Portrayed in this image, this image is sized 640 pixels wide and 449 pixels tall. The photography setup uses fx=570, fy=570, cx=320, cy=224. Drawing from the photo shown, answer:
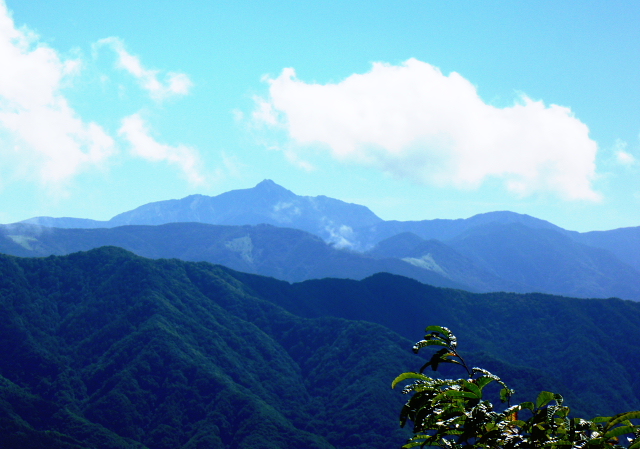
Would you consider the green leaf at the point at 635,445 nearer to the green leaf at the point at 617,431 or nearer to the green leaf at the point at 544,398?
the green leaf at the point at 617,431

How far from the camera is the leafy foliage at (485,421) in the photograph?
8.92 m

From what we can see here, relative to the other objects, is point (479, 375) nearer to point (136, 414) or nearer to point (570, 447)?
point (570, 447)

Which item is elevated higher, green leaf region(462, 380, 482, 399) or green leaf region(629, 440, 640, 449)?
green leaf region(462, 380, 482, 399)

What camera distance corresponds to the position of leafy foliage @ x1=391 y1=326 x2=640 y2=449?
8.92 m

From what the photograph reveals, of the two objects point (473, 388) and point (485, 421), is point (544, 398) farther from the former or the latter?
point (473, 388)

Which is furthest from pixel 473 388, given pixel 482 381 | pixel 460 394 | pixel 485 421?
pixel 482 381

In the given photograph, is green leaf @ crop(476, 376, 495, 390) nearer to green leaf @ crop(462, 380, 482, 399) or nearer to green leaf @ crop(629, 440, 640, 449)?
green leaf @ crop(462, 380, 482, 399)

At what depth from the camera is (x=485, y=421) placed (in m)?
8.99

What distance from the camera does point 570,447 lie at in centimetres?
905

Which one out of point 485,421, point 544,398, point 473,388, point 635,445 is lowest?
point 635,445

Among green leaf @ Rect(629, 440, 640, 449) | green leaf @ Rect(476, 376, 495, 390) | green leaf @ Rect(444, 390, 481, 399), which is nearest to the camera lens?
green leaf @ Rect(629, 440, 640, 449)

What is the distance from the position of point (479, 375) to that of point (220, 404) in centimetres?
20045

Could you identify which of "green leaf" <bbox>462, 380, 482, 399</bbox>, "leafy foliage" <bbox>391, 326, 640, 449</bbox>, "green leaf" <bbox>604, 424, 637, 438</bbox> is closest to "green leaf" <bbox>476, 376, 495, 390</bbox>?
"leafy foliage" <bbox>391, 326, 640, 449</bbox>

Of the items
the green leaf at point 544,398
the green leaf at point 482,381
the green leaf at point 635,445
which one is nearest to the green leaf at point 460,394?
the green leaf at point 482,381
